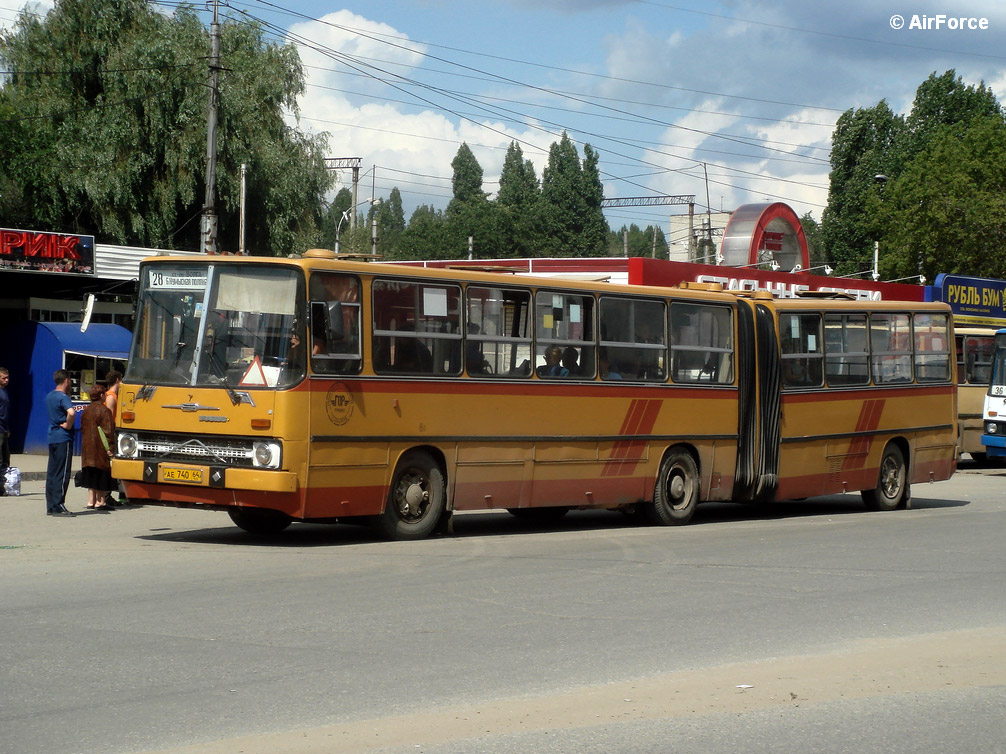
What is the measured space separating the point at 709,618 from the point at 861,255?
Answer: 273 feet

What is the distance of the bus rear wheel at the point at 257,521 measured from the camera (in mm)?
13985

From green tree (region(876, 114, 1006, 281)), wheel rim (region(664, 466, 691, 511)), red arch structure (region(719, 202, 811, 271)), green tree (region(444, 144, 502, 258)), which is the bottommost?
wheel rim (region(664, 466, 691, 511))

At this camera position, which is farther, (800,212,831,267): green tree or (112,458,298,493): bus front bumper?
(800,212,831,267): green tree

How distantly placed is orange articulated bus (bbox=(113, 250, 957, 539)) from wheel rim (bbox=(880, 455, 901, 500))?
1.35 ft

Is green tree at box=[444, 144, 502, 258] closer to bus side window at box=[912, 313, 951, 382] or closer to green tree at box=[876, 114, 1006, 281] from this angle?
green tree at box=[876, 114, 1006, 281]

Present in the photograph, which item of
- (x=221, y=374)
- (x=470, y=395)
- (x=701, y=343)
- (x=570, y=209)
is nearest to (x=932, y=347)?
(x=701, y=343)

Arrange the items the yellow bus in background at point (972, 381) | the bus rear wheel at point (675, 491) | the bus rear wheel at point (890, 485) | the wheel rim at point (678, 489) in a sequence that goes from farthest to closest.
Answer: the yellow bus in background at point (972, 381), the bus rear wheel at point (890, 485), the wheel rim at point (678, 489), the bus rear wheel at point (675, 491)

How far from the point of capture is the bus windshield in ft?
41.7

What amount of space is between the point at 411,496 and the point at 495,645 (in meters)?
5.74

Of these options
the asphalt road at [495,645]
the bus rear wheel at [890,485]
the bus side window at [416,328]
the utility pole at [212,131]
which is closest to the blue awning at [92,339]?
the utility pole at [212,131]

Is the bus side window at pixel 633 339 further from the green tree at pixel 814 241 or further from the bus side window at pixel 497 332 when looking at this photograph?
the green tree at pixel 814 241

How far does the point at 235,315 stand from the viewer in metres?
12.9

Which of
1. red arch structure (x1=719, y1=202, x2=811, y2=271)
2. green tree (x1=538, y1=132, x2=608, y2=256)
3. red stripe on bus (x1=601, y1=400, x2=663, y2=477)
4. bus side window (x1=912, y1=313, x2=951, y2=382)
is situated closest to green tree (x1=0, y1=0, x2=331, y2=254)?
red arch structure (x1=719, y1=202, x2=811, y2=271)

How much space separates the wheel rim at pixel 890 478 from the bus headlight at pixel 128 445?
465 inches
